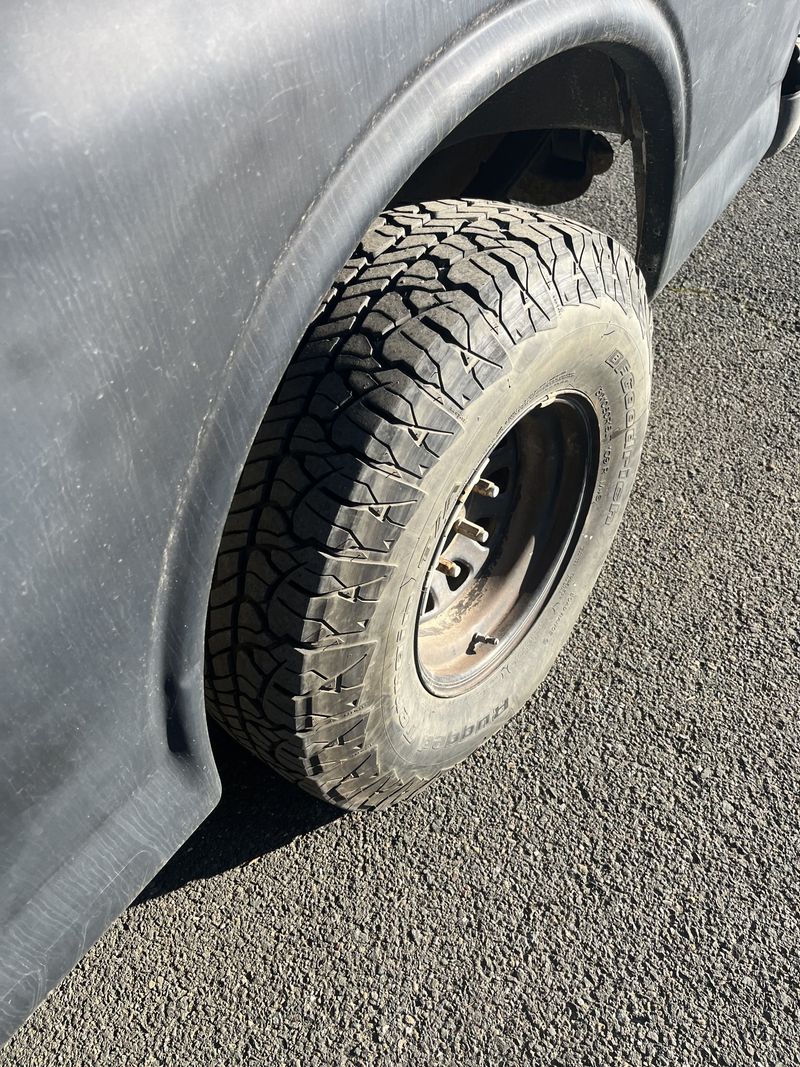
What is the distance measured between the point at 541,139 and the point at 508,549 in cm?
109

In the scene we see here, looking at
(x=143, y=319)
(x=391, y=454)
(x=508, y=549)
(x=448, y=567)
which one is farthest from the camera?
(x=508, y=549)

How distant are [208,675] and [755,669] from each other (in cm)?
128

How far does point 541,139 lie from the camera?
7.83ft

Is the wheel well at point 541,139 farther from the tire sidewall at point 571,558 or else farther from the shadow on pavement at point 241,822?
the shadow on pavement at point 241,822

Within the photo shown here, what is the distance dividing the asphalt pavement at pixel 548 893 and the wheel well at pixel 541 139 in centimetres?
101

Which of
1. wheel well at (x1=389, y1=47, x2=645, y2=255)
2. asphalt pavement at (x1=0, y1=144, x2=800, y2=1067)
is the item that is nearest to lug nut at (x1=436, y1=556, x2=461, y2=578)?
asphalt pavement at (x1=0, y1=144, x2=800, y2=1067)

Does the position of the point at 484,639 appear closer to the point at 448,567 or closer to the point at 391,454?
the point at 448,567

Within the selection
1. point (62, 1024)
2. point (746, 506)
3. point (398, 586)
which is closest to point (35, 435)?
point (398, 586)

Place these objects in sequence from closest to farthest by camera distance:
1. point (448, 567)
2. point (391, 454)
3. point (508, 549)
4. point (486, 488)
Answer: point (391, 454) → point (486, 488) → point (448, 567) → point (508, 549)

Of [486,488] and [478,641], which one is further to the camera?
[478,641]

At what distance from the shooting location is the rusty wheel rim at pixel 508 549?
1894mm

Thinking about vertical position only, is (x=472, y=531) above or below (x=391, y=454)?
below

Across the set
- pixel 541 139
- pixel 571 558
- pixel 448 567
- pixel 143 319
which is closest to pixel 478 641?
pixel 448 567

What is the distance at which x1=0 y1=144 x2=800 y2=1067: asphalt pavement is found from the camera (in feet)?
5.49
